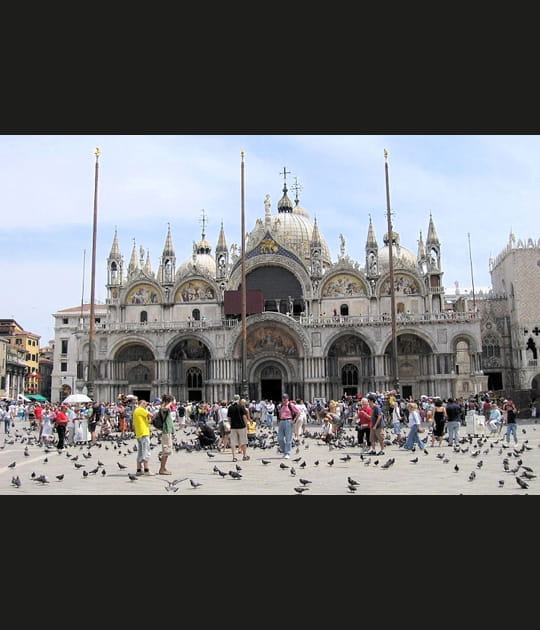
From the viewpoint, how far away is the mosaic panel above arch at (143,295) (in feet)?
170

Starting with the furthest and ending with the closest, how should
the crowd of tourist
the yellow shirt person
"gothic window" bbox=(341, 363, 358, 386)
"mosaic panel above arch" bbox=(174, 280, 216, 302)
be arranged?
"mosaic panel above arch" bbox=(174, 280, 216, 302)
"gothic window" bbox=(341, 363, 358, 386)
the crowd of tourist
the yellow shirt person

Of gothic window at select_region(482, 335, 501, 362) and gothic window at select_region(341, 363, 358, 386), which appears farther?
gothic window at select_region(482, 335, 501, 362)

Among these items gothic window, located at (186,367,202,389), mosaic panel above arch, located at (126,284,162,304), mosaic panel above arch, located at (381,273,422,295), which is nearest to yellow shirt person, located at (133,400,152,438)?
gothic window, located at (186,367,202,389)

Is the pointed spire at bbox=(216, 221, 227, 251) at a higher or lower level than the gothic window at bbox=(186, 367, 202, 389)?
higher

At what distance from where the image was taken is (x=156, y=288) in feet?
170

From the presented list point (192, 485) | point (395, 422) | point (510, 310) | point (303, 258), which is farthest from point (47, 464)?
point (510, 310)

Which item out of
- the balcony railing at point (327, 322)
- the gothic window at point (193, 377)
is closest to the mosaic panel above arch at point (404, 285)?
the balcony railing at point (327, 322)

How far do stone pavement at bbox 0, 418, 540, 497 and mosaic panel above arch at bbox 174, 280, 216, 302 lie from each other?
101 feet

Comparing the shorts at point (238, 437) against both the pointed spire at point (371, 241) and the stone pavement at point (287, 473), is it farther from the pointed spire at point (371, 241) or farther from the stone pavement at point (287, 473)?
the pointed spire at point (371, 241)

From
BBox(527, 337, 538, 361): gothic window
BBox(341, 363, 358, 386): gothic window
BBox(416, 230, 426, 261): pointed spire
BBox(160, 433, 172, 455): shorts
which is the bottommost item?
BBox(160, 433, 172, 455): shorts

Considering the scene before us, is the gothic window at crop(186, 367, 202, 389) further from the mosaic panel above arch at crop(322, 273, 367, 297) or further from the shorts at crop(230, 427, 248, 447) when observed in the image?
the shorts at crop(230, 427, 248, 447)

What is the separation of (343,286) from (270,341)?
697 cm

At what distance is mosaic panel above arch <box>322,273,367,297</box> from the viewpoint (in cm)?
4947

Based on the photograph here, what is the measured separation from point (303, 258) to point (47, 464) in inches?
1410
